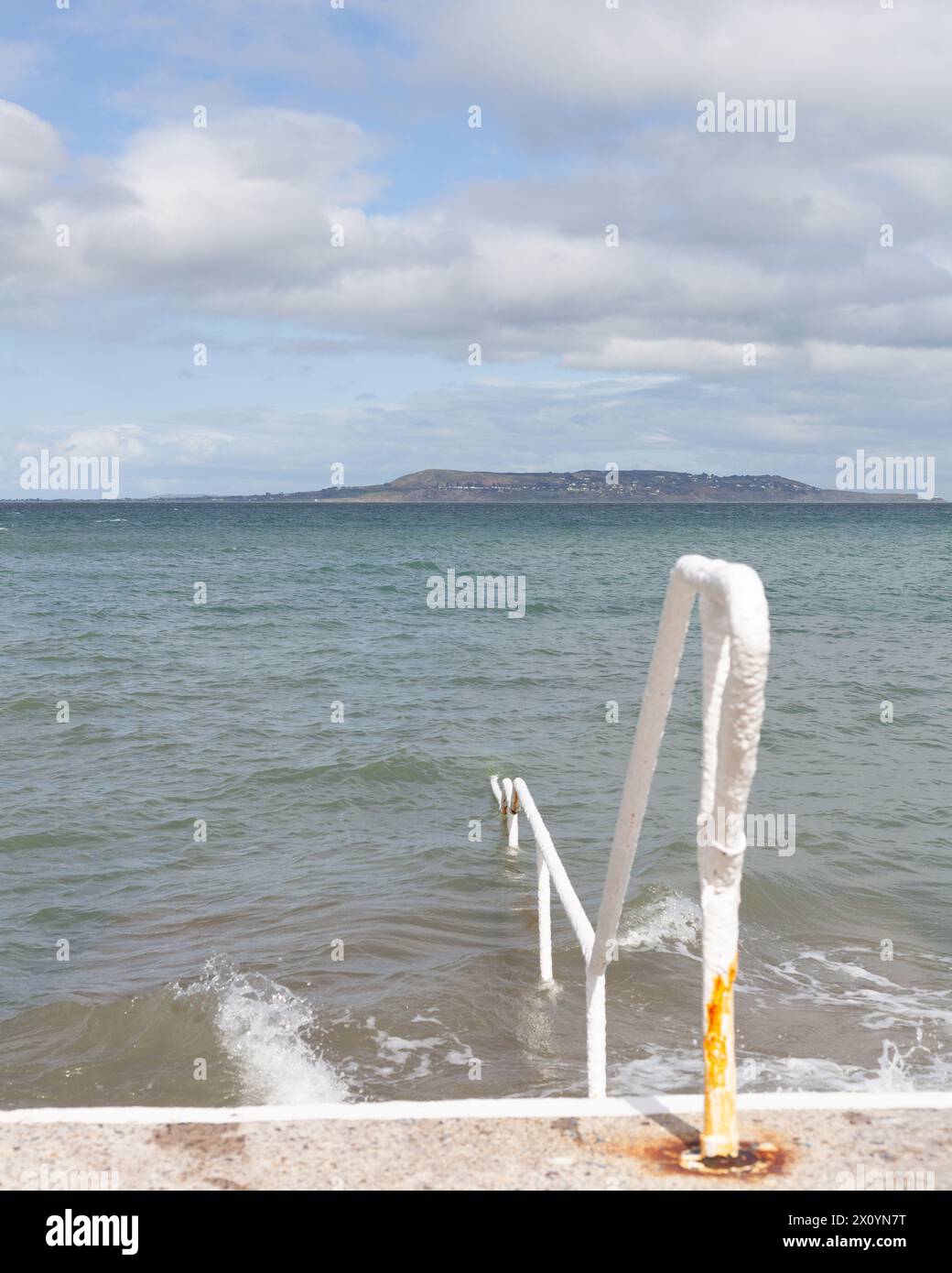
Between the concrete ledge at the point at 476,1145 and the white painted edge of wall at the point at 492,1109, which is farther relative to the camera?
the white painted edge of wall at the point at 492,1109

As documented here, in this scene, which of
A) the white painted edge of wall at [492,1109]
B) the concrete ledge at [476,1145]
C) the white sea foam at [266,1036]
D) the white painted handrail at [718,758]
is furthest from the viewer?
the white sea foam at [266,1036]

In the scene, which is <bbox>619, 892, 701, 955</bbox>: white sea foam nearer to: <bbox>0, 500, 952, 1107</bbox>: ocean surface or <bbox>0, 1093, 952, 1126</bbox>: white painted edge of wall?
<bbox>0, 500, 952, 1107</bbox>: ocean surface

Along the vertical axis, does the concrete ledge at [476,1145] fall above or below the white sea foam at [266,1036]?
above

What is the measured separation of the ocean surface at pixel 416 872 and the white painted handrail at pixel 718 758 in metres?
2.71

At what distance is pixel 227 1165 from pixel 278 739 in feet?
32.6

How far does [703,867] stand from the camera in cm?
246

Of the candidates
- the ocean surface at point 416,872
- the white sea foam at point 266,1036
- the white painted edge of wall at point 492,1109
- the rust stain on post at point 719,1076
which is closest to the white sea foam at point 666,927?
the ocean surface at point 416,872

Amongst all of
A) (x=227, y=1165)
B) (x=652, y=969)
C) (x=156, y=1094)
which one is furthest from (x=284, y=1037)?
(x=227, y=1165)

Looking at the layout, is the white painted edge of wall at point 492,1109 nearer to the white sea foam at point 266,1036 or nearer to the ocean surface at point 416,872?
the white sea foam at point 266,1036

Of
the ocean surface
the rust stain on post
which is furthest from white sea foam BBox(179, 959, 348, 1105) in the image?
the rust stain on post

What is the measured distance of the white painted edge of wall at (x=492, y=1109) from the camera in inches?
109

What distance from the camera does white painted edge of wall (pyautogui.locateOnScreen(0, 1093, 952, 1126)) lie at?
9.07ft

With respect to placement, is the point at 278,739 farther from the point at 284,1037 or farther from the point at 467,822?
the point at 284,1037

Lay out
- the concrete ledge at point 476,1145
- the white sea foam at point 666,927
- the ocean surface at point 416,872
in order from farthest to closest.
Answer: the white sea foam at point 666,927 < the ocean surface at point 416,872 < the concrete ledge at point 476,1145
